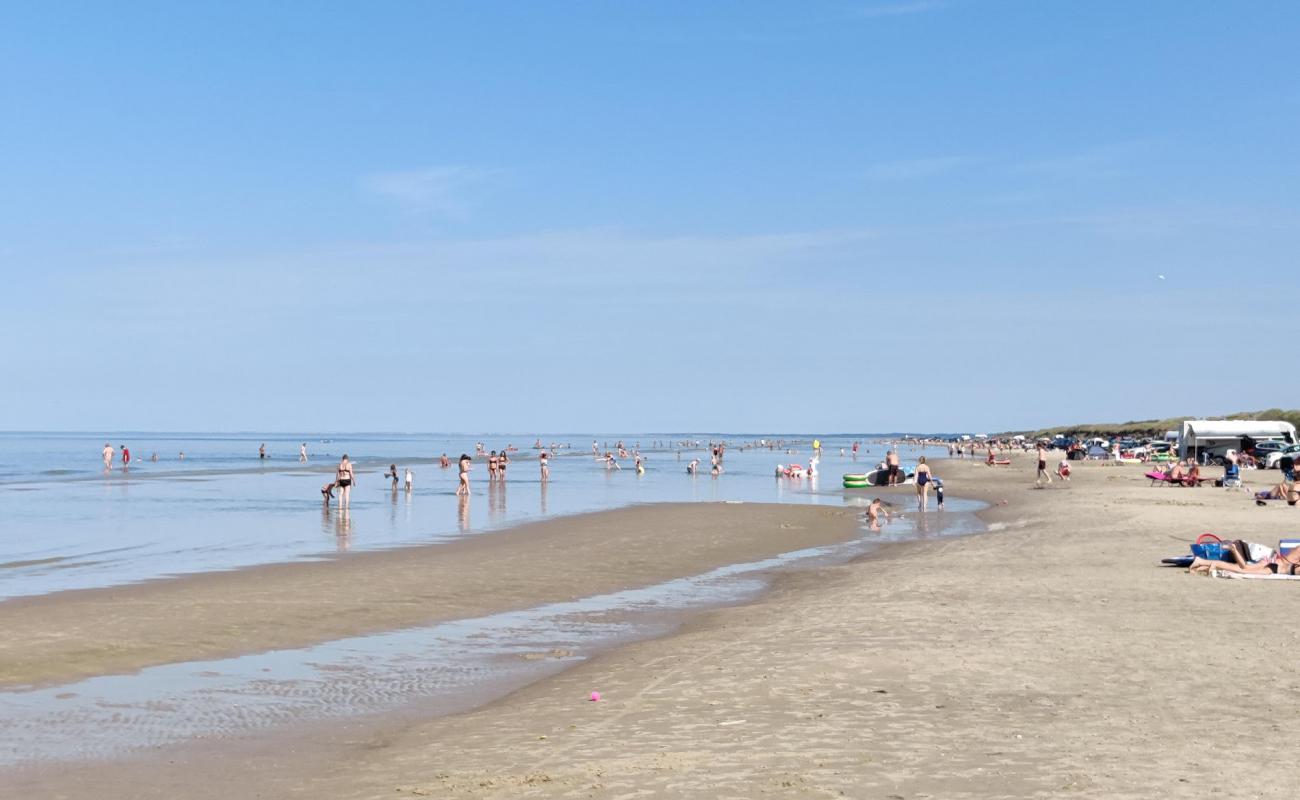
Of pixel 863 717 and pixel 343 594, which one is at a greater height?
pixel 863 717

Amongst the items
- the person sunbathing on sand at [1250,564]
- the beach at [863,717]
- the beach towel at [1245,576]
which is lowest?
the beach at [863,717]

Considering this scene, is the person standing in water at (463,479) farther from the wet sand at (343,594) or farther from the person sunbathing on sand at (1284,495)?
the person sunbathing on sand at (1284,495)

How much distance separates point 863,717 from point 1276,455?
2386 inches

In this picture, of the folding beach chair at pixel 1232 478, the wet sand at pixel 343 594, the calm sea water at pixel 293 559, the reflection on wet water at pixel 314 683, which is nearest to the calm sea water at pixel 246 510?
the calm sea water at pixel 293 559

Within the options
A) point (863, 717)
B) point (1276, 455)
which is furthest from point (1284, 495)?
point (1276, 455)

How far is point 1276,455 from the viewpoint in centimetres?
6119

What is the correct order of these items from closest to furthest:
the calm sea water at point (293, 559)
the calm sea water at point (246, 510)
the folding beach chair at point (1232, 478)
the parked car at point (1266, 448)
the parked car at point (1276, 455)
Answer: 1. the calm sea water at point (293, 559)
2. the calm sea water at point (246, 510)
3. the folding beach chair at point (1232, 478)
4. the parked car at point (1276, 455)
5. the parked car at point (1266, 448)

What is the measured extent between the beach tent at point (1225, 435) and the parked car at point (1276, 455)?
20.1ft

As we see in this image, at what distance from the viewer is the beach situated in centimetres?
760

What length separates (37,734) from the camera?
947 cm

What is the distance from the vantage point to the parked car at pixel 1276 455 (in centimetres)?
6047

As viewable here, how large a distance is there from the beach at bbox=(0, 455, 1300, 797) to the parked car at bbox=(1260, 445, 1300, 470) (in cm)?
4964

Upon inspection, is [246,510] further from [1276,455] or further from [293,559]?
[1276,455]

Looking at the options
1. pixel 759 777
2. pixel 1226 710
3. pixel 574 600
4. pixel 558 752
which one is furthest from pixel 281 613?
pixel 1226 710
